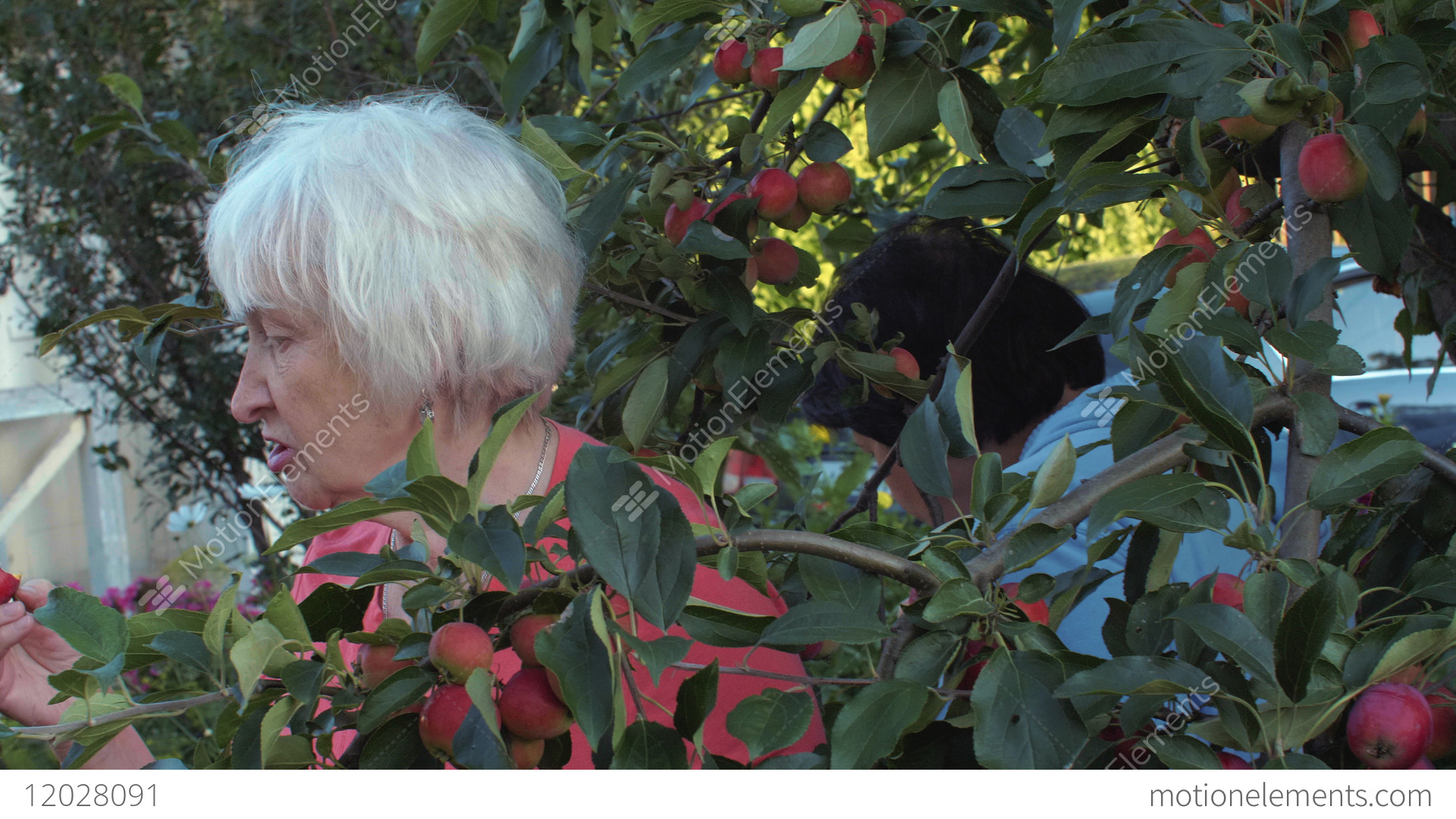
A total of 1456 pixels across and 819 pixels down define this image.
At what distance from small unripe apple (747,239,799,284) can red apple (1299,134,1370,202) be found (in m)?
0.64

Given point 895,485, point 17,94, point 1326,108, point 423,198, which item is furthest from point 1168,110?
point 17,94

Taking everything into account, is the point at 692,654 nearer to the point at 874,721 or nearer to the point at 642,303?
the point at 642,303

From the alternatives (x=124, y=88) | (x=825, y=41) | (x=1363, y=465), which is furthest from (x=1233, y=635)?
(x=124, y=88)

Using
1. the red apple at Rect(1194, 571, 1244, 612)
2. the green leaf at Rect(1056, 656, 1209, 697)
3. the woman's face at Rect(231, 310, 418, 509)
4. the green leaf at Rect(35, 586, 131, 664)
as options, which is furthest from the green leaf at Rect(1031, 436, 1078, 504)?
the woman's face at Rect(231, 310, 418, 509)

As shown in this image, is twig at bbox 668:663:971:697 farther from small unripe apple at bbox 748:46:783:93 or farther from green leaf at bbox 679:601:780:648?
small unripe apple at bbox 748:46:783:93

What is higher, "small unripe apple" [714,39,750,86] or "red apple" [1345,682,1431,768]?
"small unripe apple" [714,39,750,86]

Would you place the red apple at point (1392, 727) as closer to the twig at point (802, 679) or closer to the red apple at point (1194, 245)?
the twig at point (802, 679)

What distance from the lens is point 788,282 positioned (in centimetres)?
137

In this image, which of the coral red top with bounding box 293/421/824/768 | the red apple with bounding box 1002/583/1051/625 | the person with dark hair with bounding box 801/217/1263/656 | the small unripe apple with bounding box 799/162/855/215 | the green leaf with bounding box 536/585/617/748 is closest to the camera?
the green leaf with bounding box 536/585/617/748

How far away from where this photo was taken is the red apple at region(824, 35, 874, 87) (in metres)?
1.05

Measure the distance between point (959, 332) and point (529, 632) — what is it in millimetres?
1170

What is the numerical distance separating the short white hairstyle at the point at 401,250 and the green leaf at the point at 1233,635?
84 cm

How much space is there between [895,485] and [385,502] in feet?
4.25

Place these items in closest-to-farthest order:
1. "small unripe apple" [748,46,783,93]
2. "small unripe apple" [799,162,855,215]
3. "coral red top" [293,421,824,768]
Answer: "coral red top" [293,421,824,768] → "small unripe apple" [748,46,783,93] → "small unripe apple" [799,162,855,215]
